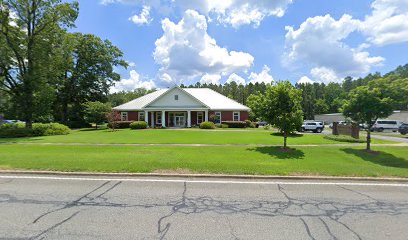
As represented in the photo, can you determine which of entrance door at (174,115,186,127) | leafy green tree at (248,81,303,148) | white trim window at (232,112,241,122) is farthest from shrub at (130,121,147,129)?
leafy green tree at (248,81,303,148)

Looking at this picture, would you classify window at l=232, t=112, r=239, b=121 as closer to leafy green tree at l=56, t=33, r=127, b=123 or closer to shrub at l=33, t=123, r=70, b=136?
shrub at l=33, t=123, r=70, b=136

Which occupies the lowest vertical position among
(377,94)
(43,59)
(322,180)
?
(322,180)

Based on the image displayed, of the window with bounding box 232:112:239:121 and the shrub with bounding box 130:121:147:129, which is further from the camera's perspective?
the window with bounding box 232:112:239:121

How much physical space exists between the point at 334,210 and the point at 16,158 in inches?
482

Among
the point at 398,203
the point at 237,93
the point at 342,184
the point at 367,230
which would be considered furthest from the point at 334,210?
the point at 237,93

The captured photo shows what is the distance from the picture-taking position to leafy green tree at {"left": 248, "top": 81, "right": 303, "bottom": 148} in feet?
49.3

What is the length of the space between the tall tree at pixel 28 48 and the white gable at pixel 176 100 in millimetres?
15043

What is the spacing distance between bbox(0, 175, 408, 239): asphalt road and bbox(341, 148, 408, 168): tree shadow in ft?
14.7

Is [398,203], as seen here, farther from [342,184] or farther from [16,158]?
[16,158]

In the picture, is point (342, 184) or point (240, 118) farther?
point (240, 118)

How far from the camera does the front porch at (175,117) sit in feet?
126

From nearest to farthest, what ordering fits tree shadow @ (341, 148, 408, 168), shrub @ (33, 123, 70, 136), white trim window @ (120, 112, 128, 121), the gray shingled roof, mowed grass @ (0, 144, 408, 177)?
1. mowed grass @ (0, 144, 408, 177)
2. tree shadow @ (341, 148, 408, 168)
3. shrub @ (33, 123, 70, 136)
4. the gray shingled roof
5. white trim window @ (120, 112, 128, 121)

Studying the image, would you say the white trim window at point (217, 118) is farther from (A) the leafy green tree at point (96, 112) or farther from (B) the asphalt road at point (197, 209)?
(B) the asphalt road at point (197, 209)

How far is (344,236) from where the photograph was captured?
4305mm
